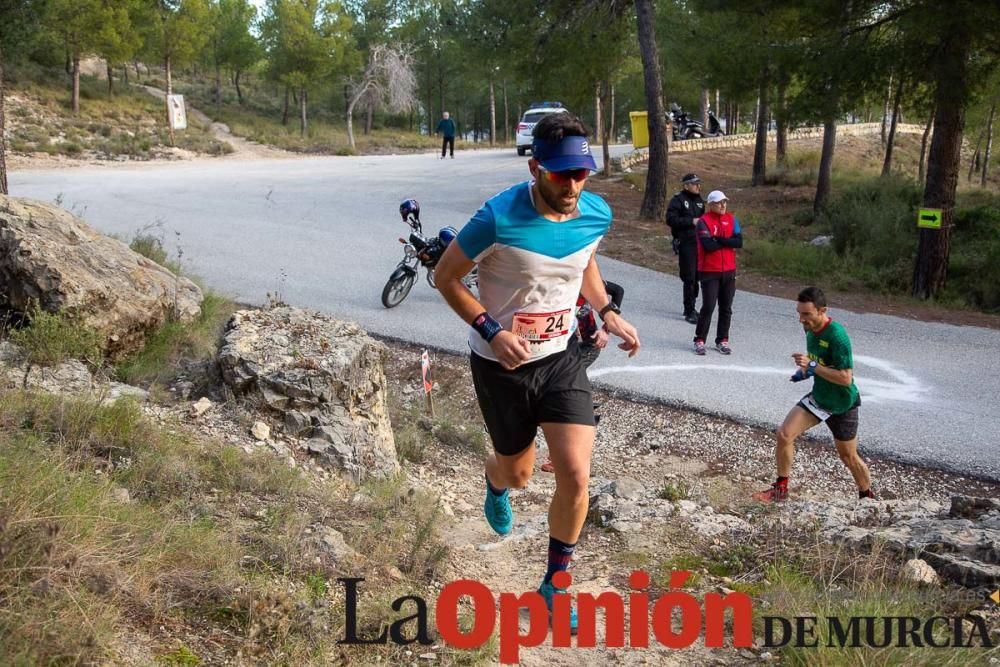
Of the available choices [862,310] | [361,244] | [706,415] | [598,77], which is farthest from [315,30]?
[706,415]

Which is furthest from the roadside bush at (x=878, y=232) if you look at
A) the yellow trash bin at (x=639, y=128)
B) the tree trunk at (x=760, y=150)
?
the yellow trash bin at (x=639, y=128)

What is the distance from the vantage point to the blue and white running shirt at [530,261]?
371 cm

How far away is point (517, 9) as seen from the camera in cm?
1975

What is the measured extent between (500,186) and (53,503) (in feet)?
71.9

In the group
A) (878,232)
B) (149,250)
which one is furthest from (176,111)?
(878,232)

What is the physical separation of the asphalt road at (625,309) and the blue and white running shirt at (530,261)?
179 inches

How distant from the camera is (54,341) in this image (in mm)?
5934

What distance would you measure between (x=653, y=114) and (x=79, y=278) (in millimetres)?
14817

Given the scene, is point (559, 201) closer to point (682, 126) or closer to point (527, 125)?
point (527, 125)

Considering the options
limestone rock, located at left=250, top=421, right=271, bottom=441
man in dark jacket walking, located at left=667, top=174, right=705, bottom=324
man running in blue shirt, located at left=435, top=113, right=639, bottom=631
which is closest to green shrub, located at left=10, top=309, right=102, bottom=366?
Result: limestone rock, located at left=250, top=421, right=271, bottom=441

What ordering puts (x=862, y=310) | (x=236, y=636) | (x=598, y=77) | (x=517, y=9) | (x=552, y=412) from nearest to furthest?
1. (x=236, y=636)
2. (x=552, y=412)
3. (x=862, y=310)
4. (x=517, y=9)
5. (x=598, y=77)

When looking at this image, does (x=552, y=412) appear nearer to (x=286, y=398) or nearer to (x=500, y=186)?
(x=286, y=398)

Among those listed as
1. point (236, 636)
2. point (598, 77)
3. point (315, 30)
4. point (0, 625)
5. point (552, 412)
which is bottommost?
point (236, 636)

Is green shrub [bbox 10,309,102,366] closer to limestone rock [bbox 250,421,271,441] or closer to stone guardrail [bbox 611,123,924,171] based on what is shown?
limestone rock [bbox 250,421,271,441]
